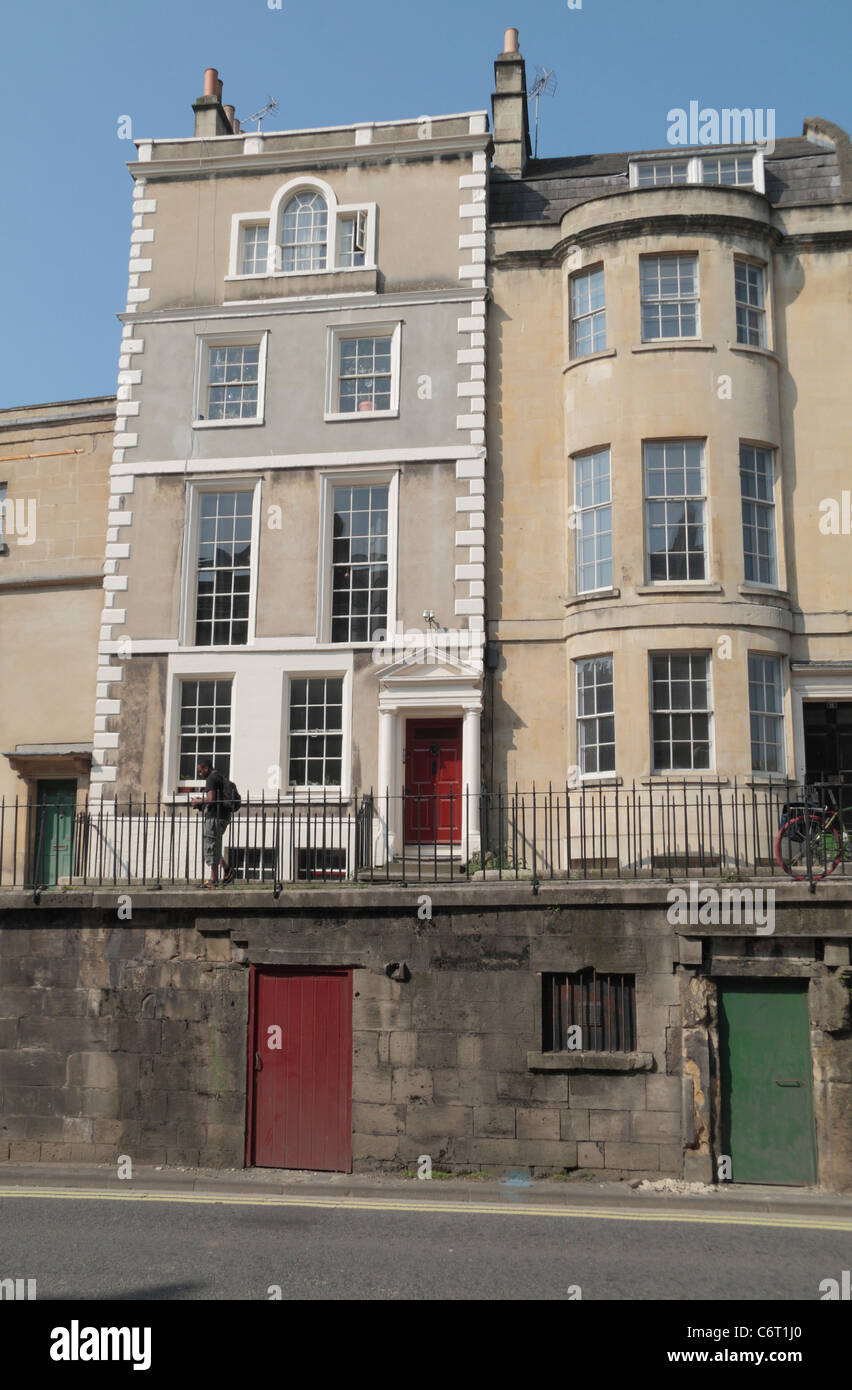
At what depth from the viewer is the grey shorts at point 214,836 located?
16.2 meters

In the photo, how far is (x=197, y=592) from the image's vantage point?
21266mm

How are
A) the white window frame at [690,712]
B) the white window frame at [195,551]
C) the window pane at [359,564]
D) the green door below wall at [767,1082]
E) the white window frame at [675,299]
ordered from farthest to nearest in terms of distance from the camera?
the white window frame at [195,551] < the window pane at [359,564] < the white window frame at [675,299] < the white window frame at [690,712] < the green door below wall at [767,1082]

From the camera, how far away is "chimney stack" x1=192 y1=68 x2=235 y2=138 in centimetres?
2383

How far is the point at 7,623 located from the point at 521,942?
13.7 m

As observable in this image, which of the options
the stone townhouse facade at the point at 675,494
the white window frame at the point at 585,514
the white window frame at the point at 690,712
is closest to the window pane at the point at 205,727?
the stone townhouse facade at the point at 675,494

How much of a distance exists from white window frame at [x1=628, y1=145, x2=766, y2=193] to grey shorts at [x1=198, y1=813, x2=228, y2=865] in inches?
529

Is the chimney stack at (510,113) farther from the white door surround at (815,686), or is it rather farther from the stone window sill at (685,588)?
the white door surround at (815,686)

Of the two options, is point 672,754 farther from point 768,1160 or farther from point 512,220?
point 512,220

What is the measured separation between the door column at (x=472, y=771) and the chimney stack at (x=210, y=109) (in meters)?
13.3

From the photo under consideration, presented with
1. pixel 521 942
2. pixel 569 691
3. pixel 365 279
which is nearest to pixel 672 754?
pixel 569 691

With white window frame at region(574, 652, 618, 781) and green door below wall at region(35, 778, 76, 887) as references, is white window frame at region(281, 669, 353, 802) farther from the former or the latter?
green door below wall at region(35, 778, 76, 887)

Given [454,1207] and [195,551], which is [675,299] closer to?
[195,551]

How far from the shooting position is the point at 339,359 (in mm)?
21609

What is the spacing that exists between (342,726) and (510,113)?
12611 millimetres
